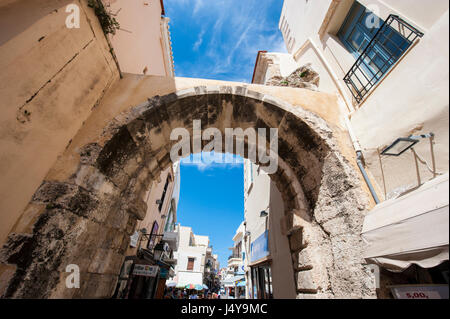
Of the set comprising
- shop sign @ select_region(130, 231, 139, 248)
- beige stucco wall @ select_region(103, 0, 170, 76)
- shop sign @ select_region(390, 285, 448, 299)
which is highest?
beige stucco wall @ select_region(103, 0, 170, 76)

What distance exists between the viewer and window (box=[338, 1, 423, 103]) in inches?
97.8

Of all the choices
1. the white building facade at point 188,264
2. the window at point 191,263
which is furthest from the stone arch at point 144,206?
the window at point 191,263

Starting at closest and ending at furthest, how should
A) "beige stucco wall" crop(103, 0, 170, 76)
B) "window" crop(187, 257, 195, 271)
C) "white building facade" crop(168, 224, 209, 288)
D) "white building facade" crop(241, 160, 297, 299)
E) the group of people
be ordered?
"beige stucco wall" crop(103, 0, 170, 76)
"white building facade" crop(241, 160, 297, 299)
the group of people
"white building facade" crop(168, 224, 209, 288)
"window" crop(187, 257, 195, 271)

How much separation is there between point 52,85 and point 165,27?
6.79 metres

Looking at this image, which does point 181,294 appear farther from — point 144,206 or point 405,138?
point 405,138

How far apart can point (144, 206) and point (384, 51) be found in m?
4.51

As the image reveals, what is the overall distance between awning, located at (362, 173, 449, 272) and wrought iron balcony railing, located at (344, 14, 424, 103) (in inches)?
63.8

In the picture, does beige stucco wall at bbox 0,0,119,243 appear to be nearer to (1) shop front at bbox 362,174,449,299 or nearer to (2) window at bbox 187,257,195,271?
(1) shop front at bbox 362,174,449,299

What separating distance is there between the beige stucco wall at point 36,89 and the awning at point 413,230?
3.44m

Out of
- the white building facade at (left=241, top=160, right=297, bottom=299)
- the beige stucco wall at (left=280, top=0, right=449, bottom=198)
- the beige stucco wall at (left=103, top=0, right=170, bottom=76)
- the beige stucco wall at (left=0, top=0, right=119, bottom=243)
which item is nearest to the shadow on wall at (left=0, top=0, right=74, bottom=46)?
the beige stucco wall at (left=0, top=0, right=119, bottom=243)

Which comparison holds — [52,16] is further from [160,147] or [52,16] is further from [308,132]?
[308,132]

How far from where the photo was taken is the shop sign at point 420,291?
1453mm

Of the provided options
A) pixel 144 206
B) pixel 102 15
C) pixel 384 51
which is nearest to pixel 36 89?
pixel 102 15
